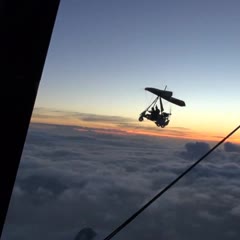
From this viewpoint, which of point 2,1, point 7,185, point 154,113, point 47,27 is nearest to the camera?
point 2,1

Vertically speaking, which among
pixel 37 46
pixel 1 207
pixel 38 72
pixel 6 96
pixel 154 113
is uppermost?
pixel 154 113

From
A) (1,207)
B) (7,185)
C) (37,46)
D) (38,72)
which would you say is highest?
(37,46)

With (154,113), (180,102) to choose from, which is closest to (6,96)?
(154,113)

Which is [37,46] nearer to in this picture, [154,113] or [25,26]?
[25,26]

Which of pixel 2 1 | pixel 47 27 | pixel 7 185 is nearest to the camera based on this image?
pixel 2 1

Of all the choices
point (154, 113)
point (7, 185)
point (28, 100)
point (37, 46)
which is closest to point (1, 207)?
point (7, 185)

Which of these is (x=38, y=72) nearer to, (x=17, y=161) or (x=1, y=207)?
(x=17, y=161)

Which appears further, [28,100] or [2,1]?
[28,100]

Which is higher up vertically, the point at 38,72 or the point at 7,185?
the point at 38,72

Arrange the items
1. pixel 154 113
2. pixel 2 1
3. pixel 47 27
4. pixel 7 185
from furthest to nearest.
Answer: pixel 154 113 → pixel 7 185 → pixel 47 27 → pixel 2 1
